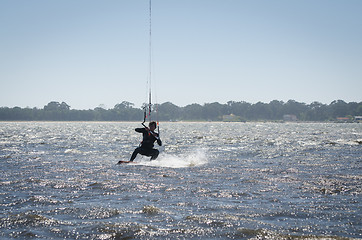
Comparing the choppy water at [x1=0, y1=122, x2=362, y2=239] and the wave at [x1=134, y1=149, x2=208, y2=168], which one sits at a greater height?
the choppy water at [x1=0, y1=122, x2=362, y2=239]

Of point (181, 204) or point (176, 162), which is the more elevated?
point (181, 204)

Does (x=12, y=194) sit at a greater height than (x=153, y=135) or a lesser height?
lesser

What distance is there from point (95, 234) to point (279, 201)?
189 inches

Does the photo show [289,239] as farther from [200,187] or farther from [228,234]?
[200,187]

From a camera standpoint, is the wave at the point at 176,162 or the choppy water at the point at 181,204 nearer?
the choppy water at the point at 181,204

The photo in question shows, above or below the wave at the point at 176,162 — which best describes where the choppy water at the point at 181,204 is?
above

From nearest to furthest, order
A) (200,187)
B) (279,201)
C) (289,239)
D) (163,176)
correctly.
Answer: (289,239) < (279,201) < (200,187) < (163,176)

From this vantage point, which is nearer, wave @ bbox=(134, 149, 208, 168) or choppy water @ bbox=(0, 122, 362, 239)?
choppy water @ bbox=(0, 122, 362, 239)

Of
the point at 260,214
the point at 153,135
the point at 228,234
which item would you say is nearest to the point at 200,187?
the point at 260,214

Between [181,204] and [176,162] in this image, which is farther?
[176,162]

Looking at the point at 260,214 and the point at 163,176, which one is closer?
the point at 260,214

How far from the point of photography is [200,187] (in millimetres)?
10922

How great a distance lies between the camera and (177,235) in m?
6.37

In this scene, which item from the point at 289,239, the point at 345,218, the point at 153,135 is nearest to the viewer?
the point at 289,239
